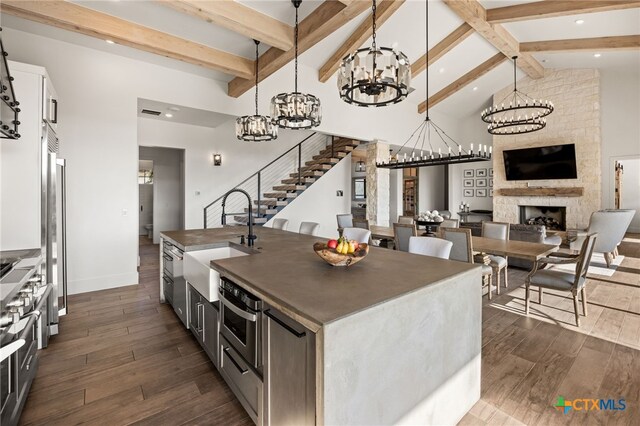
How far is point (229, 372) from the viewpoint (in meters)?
1.89

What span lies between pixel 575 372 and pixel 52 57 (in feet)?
20.8

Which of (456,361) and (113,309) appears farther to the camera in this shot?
(113,309)

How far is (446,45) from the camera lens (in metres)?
6.21

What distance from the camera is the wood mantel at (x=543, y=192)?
25.4ft

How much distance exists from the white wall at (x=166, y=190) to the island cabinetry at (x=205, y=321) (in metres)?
6.19

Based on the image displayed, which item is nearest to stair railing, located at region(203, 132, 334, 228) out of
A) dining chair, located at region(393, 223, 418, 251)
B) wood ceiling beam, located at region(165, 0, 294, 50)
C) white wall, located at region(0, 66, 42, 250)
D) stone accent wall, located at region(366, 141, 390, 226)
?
stone accent wall, located at region(366, 141, 390, 226)

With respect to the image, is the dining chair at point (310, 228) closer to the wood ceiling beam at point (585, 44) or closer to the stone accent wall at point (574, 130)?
the wood ceiling beam at point (585, 44)

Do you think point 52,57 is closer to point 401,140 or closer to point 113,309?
point 113,309

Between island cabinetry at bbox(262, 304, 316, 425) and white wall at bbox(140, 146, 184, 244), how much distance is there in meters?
7.53

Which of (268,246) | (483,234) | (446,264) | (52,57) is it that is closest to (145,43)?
(52,57)

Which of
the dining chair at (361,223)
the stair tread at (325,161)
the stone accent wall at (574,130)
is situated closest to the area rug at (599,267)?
the stone accent wall at (574,130)

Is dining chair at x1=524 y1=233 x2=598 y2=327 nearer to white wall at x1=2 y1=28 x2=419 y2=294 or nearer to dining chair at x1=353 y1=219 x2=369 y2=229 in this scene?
dining chair at x1=353 y1=219 x2=369 y2=229

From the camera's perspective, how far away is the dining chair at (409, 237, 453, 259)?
95.0 inches

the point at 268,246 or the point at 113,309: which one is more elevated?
the point at 268,246
